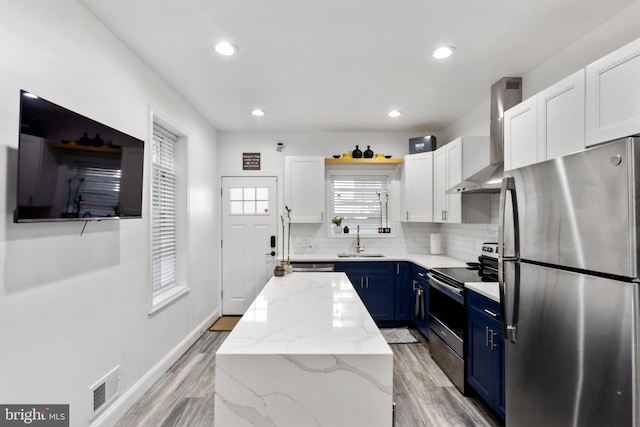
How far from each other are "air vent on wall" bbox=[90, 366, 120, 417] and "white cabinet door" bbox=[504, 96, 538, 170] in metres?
3.17

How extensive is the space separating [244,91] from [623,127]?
9.29ft

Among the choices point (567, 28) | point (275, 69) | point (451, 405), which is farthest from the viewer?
point (275, 69)

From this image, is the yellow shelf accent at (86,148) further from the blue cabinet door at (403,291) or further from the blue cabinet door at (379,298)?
the blue cabinet door at (403,291)

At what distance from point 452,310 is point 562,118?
1723mm

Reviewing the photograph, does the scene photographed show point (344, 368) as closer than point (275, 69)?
Yes

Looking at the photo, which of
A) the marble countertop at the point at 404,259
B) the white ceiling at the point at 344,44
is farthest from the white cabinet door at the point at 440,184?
the white ceiling at the point at 344,44

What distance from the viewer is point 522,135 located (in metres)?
2.10

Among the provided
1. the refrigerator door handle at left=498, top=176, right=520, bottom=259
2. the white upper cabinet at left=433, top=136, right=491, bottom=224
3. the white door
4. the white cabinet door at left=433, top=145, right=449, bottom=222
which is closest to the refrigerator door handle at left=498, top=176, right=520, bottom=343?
the refrigerator door handle at left=498, top=176, right=520, bottom=259

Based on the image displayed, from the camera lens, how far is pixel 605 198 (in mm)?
1211

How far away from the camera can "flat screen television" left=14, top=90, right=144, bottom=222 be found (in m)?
1.33

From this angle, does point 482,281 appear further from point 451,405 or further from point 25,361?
point 25,361

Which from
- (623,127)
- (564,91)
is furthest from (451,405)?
(564,91)

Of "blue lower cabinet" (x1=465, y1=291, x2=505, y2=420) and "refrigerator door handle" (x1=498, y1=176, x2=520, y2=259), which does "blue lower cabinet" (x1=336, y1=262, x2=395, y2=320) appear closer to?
"blue lower cabinet" (x1=465, y1=291, x2=505, y2=420)

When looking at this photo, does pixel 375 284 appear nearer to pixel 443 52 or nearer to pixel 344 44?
pixel 443 52
